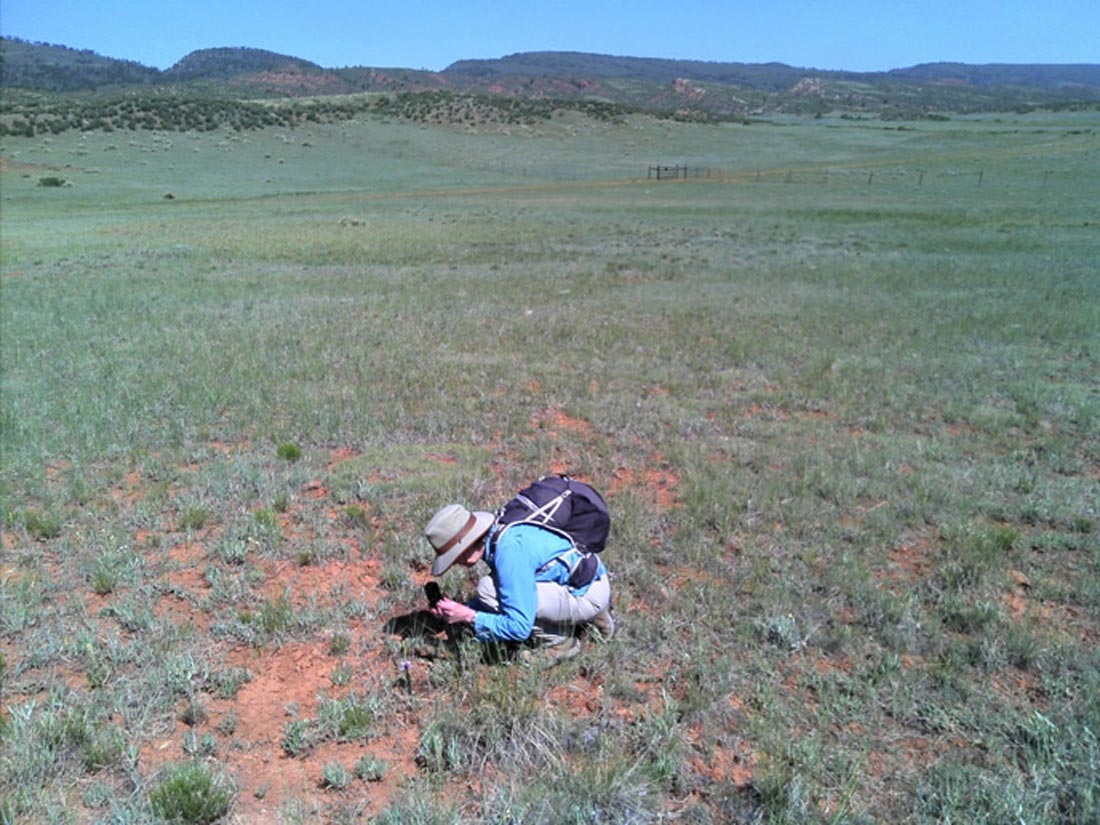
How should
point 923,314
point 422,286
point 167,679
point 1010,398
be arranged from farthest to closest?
point 422,286 < point 923,314 < point 1010,398 < point 167,679

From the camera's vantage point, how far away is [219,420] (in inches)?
325

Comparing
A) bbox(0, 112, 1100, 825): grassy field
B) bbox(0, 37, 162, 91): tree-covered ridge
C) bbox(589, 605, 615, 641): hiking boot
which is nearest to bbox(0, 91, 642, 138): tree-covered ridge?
bbox(0, 112, 1100, 825): grassy field

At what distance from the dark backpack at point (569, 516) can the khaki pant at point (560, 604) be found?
0.09 metres

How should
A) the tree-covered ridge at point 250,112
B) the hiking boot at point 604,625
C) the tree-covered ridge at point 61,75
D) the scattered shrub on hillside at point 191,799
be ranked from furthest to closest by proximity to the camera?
the tree-covered ridge at point 61,75 < the tree-covered ridge at point 250,112 < the hiking boot at point 604,625 < the scattered shrub on hillside at point 191,799

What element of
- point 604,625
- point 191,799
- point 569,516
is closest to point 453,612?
point 569,516

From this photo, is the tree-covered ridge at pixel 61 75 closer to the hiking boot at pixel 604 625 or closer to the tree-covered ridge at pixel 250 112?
the tree-covered ridge at pixel 250 112

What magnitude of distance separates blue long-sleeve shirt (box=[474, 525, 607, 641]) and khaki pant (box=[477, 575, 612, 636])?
108 mm

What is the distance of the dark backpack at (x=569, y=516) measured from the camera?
3.89m

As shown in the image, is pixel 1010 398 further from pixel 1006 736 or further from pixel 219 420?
pixel 219 420

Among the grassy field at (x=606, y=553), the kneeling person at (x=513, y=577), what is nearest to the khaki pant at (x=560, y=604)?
the kneeling person at (x=513, y=577)

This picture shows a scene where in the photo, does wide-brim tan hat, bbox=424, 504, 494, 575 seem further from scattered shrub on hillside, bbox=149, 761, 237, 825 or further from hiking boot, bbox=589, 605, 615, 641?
scattered shrub on hillside, bbox=149, 761, 237, 825

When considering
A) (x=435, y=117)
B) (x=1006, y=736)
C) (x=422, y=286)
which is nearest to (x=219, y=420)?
(x=1006, y=736)

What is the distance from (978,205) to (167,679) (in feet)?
122

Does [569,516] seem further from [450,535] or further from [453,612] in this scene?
[453,612]
